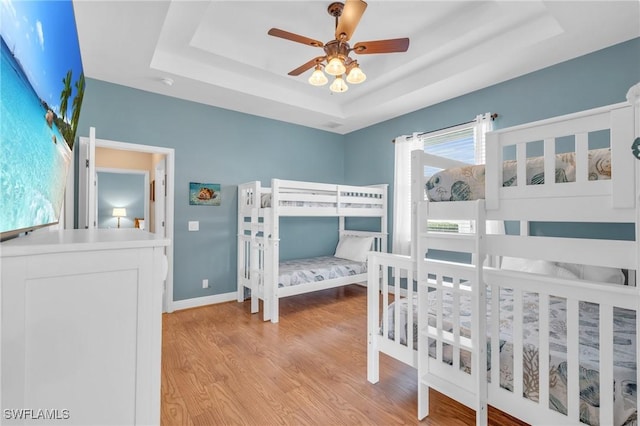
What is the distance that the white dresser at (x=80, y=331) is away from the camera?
781 mm

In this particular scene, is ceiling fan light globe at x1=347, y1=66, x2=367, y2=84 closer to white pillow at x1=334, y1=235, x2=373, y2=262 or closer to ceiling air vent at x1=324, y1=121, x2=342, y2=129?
ceiling air vent at x1=324, y1=121, x2=342, y2=129

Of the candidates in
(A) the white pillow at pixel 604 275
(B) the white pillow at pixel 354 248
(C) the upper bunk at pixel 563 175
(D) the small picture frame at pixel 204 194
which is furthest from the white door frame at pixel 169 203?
(A) the white pillow at pixel 604 275

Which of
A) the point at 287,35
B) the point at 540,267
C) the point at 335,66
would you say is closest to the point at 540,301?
the point at 540,267

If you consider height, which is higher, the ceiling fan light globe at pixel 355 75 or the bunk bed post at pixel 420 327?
the ceiling fan light globe at pixel 355 75

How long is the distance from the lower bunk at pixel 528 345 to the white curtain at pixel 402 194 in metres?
2.08

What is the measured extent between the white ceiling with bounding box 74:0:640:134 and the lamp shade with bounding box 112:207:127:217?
12.7 ft

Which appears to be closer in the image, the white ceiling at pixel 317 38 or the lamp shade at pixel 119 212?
the white ceiling at pixel 317 38

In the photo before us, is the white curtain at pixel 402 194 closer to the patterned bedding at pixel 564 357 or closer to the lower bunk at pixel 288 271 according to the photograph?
the lower bunk at pixel 288 271

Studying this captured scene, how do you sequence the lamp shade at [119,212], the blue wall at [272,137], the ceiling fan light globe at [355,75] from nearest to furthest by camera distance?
the ceiling fan light globe at [355,75] < the blue wall at [272,137] < the lamp shade at [119,212]

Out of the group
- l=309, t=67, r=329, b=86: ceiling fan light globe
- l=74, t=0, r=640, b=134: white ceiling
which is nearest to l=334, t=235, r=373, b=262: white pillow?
l=74, t=0, r=640, b=134: white ceiling

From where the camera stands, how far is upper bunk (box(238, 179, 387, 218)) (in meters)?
3.37

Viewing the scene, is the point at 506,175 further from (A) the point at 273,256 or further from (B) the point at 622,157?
(A) the point at 273,256

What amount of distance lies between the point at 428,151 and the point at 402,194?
0.67 m

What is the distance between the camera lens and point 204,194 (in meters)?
3.81
